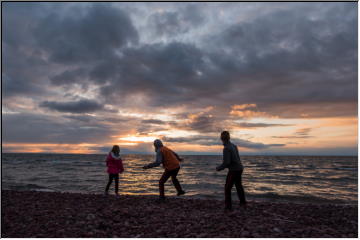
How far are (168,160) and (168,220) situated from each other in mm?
3101

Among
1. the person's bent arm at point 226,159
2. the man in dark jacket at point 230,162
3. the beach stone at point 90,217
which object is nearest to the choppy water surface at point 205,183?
the man in dark jacket at point 230,162

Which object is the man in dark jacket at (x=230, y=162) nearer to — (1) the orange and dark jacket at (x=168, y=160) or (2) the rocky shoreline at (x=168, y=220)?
(2) the rocky shoreline at (x=168, y=220)

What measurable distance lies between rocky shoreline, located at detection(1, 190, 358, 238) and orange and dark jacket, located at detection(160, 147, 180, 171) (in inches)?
65.1

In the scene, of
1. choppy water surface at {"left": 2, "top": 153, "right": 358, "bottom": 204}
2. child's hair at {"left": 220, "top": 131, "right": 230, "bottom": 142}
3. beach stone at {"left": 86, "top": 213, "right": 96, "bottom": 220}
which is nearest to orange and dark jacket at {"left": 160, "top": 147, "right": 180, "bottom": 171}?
child's hair at {"left": 220, "top": 131, "right": 230, "bottom": 142}

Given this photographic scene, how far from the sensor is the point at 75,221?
27.1 feet

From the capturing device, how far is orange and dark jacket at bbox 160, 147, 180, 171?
10.9 metres

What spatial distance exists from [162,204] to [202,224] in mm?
3756

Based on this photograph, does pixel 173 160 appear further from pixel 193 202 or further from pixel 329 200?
Result: pixel 329 200

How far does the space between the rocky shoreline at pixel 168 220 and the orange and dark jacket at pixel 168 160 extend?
5.42 feet

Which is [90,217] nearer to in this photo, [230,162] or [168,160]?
[168,160]

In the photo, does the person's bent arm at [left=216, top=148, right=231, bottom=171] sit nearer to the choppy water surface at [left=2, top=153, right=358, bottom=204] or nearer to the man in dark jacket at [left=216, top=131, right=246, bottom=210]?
the man in dark jacket at [left=216, top=131, right=246, bottom=210]

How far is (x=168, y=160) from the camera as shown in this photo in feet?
35.9

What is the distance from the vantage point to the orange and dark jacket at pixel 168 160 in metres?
Answer: 10.9

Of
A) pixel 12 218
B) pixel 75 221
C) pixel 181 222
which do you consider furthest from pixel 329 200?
pixel 12 218
